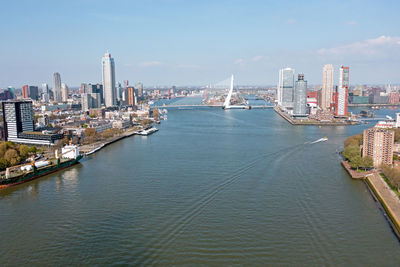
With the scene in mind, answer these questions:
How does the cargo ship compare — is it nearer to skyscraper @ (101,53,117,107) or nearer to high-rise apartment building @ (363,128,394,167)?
high-rise apartment building @ (363,128,394,167)

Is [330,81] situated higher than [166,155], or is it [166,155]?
[330,81]

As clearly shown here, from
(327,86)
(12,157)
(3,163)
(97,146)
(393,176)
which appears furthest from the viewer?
(327,86)

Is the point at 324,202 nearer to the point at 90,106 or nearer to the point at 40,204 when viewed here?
the point at 40,204

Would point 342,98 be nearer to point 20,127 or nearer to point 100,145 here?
point 100,145

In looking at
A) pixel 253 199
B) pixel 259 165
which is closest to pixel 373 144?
pixel 259 165

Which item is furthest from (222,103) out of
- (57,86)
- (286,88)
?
(57,86)

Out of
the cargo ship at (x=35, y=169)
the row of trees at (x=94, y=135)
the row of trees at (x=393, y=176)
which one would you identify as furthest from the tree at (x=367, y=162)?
the row of trees at (x=94, y=135)

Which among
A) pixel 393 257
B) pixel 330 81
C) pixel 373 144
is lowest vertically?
pixel 393 257

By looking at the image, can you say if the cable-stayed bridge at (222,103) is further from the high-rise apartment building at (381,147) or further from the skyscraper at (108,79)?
the high-rise apartment building at (381,147)
